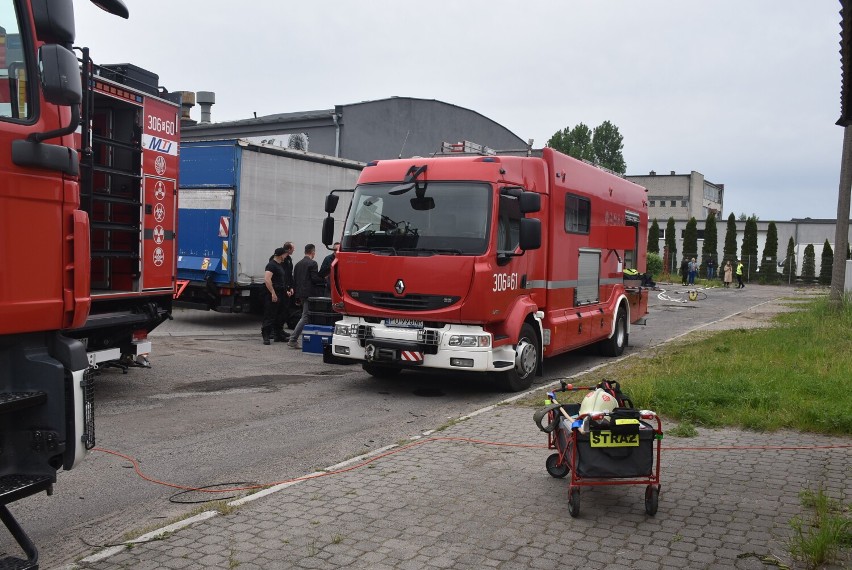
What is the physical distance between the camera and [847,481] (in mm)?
5945

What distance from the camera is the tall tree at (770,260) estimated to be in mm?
53969

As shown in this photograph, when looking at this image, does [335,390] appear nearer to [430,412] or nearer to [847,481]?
[430,412]

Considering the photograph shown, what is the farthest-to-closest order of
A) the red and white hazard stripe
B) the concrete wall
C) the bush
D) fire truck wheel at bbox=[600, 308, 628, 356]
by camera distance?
1. the concrete wall
2. the bush
3. fire truck wheel at bbox=[600, 308, 628, 356]
4. the red and white hazard stripe

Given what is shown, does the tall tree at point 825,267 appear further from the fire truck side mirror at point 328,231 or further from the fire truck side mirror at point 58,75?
the fire truck side mirror at point 58,75

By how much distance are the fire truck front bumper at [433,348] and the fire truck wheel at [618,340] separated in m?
4.91

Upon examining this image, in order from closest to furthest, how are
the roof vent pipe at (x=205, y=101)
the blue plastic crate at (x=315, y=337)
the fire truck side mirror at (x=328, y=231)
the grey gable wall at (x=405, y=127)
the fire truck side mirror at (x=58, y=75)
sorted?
1. the fire truck side mirror at (x=58, y=75)
2. the fire truck side mirror at (x=328, y=231)
3. the blue plastic crate at (x=315, y=337)
4. the grey gable wall at (x=405, y=127)
5. the roof vent pipe at (x=205, y=101)

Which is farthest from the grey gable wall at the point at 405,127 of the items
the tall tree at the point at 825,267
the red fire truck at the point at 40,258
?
the tall tree at the point at 825,267

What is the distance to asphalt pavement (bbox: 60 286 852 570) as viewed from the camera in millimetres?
4539

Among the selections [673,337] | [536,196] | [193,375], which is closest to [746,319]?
[673,337]

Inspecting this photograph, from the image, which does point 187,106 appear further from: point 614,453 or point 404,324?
point 614,453

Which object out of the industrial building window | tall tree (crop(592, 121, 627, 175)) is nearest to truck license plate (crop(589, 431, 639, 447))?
the industrial building window

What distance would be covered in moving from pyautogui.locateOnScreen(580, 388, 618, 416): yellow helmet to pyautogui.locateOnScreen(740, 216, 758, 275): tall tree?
53.2m

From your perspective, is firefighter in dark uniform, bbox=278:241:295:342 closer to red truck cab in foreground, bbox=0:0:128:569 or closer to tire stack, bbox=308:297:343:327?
tire stack, bbox=308:297:343:327

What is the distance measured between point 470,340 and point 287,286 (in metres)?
6.61
